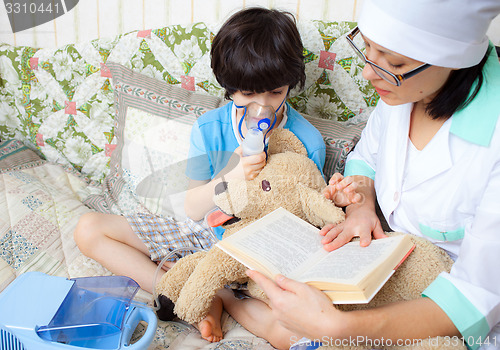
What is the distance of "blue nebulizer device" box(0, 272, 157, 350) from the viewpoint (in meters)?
0.89

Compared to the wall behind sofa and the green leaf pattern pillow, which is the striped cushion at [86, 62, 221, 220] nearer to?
the green leaf pattern pillow

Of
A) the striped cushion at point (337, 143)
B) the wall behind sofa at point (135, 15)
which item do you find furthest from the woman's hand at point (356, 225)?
the wall behind sofa at point (135, 15)

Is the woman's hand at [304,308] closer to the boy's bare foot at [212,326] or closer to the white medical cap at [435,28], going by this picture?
the boy's bare foot at [212,326]

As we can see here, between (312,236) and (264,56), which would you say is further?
(264,56)

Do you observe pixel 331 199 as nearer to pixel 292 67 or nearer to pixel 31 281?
pixel 292 67

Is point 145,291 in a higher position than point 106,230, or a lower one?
lower

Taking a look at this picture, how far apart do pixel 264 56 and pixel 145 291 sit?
2.56 feet

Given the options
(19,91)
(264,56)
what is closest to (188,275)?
(264,56)

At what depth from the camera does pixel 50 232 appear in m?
1.40

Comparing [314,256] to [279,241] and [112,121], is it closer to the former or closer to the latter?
[279,241]

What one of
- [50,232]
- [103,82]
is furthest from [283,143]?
[103,82]

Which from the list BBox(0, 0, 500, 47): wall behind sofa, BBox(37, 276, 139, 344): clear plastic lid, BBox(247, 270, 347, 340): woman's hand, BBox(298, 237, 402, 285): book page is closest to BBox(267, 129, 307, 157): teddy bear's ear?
BBox(298, 237, 402, 285): book page

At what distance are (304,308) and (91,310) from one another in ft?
1.77

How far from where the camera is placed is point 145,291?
1.24 metres
